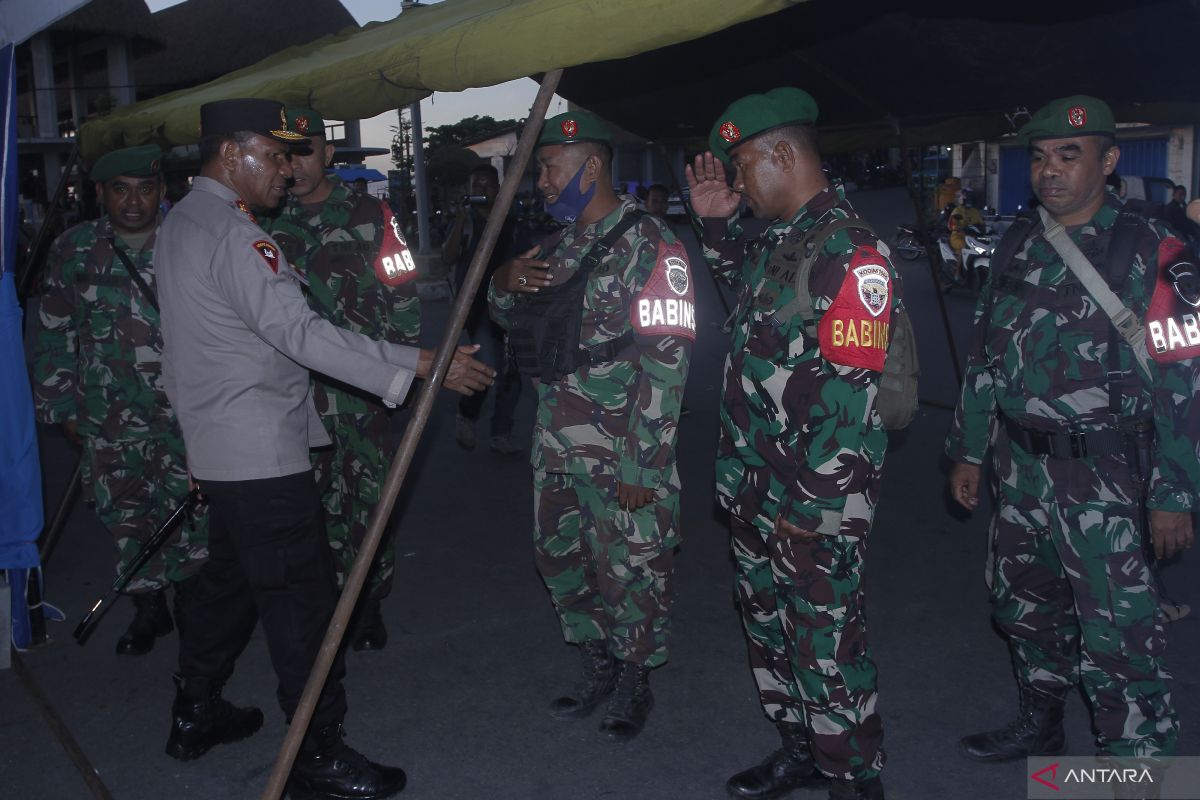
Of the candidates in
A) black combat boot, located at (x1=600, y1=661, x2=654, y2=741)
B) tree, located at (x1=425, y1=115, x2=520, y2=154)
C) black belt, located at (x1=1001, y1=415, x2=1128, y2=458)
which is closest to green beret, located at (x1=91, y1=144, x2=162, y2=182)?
black combat boot, located at (x1=600, y1=661, x2=654, y2=741)

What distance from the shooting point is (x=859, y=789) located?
2.83 meters

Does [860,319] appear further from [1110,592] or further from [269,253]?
[269,253]

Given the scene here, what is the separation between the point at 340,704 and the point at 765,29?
12.1 feet

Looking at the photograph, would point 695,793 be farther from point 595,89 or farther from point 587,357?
point 595,89

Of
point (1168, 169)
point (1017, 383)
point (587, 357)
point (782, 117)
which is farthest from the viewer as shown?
point (1168, 169)

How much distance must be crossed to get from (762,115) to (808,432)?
35.3 inches

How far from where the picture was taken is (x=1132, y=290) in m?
2.73

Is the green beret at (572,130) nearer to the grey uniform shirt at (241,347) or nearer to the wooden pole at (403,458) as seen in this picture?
the wooden pole at (403,458)

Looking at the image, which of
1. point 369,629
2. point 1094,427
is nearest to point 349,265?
point 369,629

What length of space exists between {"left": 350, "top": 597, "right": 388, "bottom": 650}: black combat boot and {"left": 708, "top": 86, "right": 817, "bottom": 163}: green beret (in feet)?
8.42

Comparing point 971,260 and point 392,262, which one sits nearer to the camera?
point 392,262

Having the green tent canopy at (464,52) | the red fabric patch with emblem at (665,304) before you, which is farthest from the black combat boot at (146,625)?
the red fabric patch with emblem at (665,304)

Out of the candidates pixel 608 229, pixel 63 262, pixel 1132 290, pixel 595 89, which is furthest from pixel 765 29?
pixel 63 262

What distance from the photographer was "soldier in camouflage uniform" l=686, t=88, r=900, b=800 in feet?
8.55
